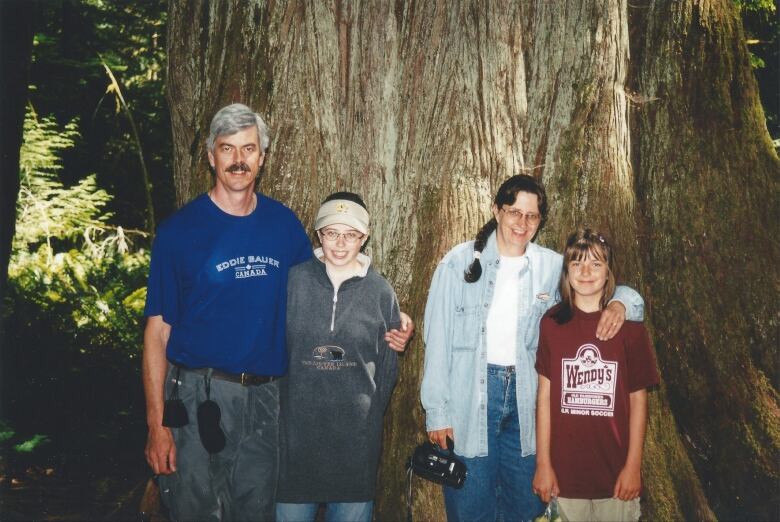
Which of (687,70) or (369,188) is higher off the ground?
(687,70)

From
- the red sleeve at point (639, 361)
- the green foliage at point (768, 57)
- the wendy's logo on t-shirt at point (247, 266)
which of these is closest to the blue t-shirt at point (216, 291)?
the wendy's logo on t-shirt at point (247, 266)

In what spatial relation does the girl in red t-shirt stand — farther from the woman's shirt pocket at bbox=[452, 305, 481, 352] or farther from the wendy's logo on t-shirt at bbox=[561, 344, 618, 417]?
the woman's shirt pocket at bbox=[452, 305, 481, 352]

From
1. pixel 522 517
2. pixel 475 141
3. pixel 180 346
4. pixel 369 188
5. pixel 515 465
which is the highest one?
pixel 475 141

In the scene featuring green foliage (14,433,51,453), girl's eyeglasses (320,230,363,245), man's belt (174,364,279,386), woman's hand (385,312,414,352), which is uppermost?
girl's eyeglasses (320,230,363,245)

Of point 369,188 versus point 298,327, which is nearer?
point 298,327

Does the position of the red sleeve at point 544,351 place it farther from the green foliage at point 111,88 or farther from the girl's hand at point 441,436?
the green foliage at point 111,88

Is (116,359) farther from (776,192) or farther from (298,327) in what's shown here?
(776,192)

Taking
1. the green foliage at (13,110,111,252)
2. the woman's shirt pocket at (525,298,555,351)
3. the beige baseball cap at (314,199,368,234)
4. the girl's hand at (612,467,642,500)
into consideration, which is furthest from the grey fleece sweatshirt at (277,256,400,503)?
the green foliage at (13,110,111,252)

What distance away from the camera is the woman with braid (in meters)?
A: 3.45

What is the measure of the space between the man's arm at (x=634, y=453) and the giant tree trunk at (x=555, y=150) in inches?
49.1

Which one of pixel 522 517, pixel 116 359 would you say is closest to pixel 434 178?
pixel 522 517

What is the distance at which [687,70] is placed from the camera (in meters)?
5.30

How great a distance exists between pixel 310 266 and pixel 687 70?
362 centimetres

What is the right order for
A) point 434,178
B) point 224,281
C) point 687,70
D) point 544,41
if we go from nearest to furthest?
1. point 224,281
2. point 434,178
3. point 544,41
4. point 687,70
